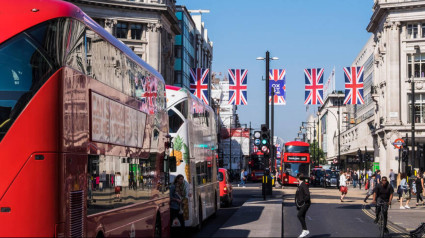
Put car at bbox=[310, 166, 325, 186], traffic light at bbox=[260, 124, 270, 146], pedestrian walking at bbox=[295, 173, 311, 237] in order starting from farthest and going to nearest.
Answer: car at bbox=[310, 166, 325, 186] → traffic light at bbox=[260, 124, 270, 146] → pedestrian walking at bbox=[295, 173, 311, 237]

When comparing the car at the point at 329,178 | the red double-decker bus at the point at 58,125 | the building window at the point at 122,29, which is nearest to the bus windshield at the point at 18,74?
the red double-decker bus at the point at 58,125

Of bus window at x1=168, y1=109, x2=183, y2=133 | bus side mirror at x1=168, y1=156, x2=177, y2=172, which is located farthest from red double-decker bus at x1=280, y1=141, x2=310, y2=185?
bus side mirror at x1=168, y1=156, x2=177, y2=172

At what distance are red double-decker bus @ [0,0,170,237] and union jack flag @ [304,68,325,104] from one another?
103 feet

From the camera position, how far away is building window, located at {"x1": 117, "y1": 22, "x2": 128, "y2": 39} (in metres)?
72.4

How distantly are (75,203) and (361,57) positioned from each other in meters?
108

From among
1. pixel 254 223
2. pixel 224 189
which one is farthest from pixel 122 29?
pixel 254 223

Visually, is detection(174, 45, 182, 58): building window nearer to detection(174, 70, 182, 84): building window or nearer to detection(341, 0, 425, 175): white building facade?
detection(174, 70, 182, 84): building window

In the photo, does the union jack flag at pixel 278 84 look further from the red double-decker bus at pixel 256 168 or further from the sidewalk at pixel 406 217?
the red double-decker bus at pixel 256 168

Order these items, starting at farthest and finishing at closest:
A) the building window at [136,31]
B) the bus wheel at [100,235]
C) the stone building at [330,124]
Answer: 1. the stone building at [330,124]
2. the building window at [136,31]
3. the bus wheel at [100,235]

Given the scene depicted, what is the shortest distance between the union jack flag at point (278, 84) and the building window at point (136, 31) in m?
32.5

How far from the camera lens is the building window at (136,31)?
73.5 m

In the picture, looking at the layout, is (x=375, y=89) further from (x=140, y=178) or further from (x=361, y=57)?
(x=140, y=178)

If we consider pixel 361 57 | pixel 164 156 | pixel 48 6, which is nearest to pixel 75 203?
pixel 48 6

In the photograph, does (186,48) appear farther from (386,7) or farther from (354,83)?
(354,83)
